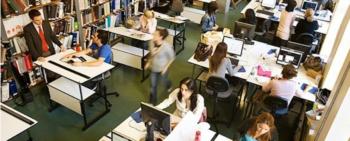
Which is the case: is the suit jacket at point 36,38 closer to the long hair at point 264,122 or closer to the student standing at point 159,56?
the student standing at point 159,56

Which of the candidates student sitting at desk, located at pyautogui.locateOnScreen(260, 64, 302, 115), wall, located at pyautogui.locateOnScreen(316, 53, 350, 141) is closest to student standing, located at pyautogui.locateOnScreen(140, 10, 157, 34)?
student sitting at desk, located at pyautogui.locateOnScreen(260, 64, 302, 115)

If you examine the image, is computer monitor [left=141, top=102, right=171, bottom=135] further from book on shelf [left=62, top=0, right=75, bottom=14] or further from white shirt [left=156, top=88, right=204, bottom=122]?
book on shelf [left=62, top=0, right=75, bottom=14]

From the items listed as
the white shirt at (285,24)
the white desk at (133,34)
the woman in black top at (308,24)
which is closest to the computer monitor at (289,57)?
the white shirt at (285,24)

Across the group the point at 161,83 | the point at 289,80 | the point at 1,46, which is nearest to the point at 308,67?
the point at 289,80

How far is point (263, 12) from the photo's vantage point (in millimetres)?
7301

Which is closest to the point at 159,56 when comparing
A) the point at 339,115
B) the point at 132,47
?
the point at 132,47

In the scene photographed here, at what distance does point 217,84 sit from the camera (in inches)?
170

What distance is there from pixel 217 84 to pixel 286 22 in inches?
108

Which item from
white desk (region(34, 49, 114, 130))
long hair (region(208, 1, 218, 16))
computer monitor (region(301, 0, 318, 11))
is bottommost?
white desk (region(34, 49, 114, 130))

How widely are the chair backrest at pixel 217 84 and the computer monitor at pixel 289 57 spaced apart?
4.44 feet

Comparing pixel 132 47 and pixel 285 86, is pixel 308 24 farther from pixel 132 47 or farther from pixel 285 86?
pixel 132 47

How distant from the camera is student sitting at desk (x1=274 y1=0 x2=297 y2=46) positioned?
20.0 ft

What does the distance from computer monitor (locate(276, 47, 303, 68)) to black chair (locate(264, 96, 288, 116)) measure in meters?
1.11

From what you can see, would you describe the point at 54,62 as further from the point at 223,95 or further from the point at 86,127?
the point at 223,95
